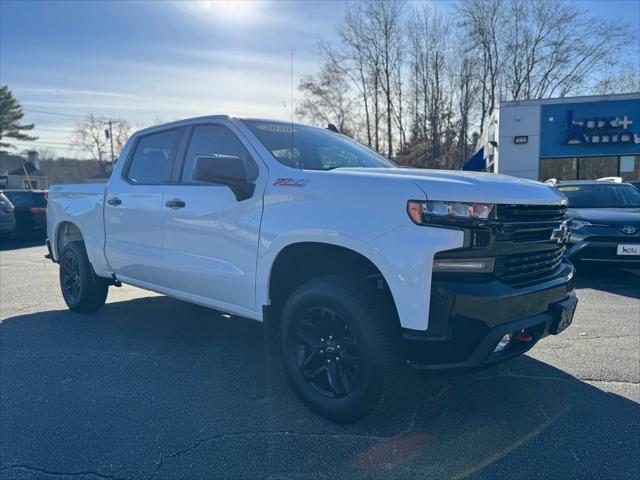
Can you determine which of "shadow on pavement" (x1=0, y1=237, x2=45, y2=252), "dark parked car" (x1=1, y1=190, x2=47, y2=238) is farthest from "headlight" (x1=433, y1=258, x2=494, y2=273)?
"dark parked car" (x1=1, y1=190, x2=47, y2=238)

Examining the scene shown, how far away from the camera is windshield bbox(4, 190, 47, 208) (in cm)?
1506

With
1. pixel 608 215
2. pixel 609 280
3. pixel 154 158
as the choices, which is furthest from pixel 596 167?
pixel 154 158

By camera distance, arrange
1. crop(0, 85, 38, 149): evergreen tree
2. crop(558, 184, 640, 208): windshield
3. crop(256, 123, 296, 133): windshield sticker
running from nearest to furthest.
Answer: crop(256, 123, 296, 133): windshield sticker → crop(558, 184, 640, 208): windshield → crop(0, 85, 38, 149): evergreen tree

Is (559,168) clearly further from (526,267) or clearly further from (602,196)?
(526,267)

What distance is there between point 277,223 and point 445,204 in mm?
1128

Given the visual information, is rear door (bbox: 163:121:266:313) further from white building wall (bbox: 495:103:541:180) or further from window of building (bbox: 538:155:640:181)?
window of building (bbox: 538:155:640:181)

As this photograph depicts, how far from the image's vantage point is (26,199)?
602 inches

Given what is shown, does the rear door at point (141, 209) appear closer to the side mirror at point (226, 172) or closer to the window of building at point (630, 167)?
the side mirror at point (226, 172)

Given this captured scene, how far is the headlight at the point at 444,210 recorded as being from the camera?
2.63 metres

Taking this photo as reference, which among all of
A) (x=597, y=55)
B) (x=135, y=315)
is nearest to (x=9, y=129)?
(x=597, y=55)

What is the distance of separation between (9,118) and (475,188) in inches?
2686

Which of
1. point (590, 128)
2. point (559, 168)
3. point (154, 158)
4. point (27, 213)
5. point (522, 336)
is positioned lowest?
point (522, 336)

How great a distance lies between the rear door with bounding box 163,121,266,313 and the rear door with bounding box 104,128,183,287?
0.18 meters

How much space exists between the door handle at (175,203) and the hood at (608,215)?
5.58 meters
